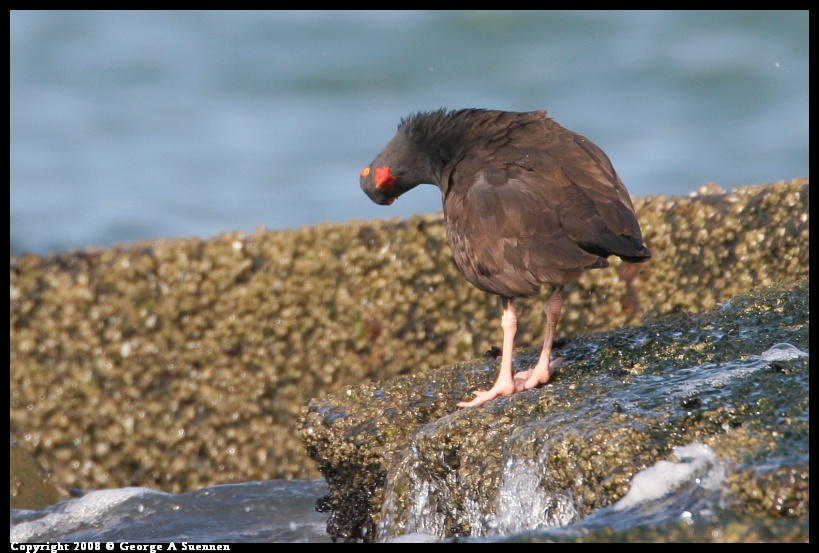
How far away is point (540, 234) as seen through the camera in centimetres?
454

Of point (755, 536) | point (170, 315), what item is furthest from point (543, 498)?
point (170, 315)

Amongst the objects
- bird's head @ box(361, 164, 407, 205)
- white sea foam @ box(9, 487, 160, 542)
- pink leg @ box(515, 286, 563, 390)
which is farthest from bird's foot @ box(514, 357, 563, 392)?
white sea foam @ box(9, 487, 160, 542)

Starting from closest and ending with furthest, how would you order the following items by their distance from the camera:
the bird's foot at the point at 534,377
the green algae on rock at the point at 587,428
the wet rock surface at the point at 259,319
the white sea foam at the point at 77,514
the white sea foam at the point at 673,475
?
the white sea foam at the point at 673,475 → the green algae on rock at the point at 587,428 → the bird's foot at the point at 534,377 → the white sea foam at the point at 77,514 → the wet rock surface at the point at 259,319

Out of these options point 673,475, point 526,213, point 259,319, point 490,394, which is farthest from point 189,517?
point 673,475

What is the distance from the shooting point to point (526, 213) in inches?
181

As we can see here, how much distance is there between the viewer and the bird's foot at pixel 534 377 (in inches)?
186

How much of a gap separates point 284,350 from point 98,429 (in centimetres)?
127

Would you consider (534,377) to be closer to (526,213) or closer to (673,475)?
(526,213)

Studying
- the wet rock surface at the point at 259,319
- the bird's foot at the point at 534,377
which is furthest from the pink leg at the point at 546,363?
the wet rock surface at the point at 259,319

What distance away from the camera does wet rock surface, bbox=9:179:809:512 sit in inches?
256

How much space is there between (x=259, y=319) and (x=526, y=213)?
8.50 feet

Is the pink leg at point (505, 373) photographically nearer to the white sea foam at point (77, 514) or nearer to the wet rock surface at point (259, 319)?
the wet rock surface at point (259, 319)

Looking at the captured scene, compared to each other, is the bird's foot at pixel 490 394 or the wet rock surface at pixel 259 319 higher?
the wet rock surface at pixel 259 319
